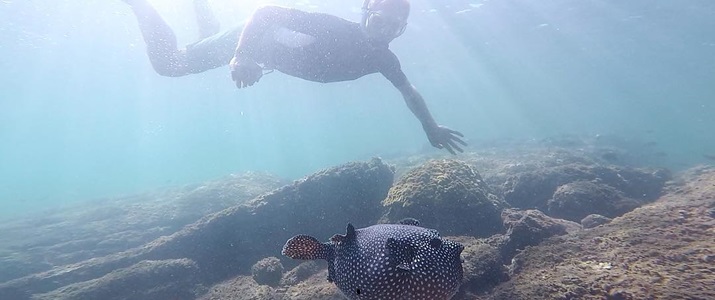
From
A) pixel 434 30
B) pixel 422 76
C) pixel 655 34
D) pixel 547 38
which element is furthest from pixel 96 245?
pixel 422 76

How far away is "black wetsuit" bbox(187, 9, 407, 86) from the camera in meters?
7.89

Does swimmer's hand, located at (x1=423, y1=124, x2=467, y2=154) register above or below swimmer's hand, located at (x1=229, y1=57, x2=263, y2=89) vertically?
below

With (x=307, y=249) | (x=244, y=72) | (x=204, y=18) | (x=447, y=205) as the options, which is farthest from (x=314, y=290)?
(x=204, y=18)

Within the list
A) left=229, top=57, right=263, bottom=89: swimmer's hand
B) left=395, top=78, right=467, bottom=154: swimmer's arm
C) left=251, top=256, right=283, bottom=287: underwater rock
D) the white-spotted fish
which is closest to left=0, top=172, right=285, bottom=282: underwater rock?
left=251, top=256, right=283, bottom=287: underwater rock

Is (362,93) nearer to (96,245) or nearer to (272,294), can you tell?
(96,245)

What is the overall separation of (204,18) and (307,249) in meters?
11.6

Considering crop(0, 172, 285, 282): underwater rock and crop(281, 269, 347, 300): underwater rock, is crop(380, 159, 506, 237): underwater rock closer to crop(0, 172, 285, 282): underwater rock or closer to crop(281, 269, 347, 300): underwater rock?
crop(281, 269, 347, 300): underwater rock

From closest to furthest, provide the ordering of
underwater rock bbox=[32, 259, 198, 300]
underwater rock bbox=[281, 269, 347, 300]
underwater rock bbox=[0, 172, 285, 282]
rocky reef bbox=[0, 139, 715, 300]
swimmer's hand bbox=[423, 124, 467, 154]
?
1. rocky reef bbox=[0, 139, 715, 300]
2. underwater rock bbox=[281, 269, 347, 300]
3. swimmer's hand bbox=[423, 124, 467, 154]
4. underwater rock bbox=[32, 259, 198, 300]
5. underwater rock bbox=[0, 172, 285, 282]

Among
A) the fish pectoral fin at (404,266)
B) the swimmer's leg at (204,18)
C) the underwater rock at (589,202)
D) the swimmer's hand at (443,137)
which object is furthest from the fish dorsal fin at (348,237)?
the swimmer's leg at (204,18)

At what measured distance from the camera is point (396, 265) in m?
2.65

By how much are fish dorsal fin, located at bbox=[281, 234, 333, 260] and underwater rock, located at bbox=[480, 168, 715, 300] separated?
2.31 metres

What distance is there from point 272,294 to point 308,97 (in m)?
82.1

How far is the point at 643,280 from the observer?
3822 millimetres

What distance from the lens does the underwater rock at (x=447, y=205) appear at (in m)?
6.70
